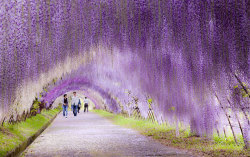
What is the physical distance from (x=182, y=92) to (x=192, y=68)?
4.01ft

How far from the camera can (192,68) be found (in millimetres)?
7207

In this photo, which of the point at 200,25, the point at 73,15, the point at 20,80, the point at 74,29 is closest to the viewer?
the point at 200,25

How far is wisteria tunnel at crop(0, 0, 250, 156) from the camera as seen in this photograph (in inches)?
238

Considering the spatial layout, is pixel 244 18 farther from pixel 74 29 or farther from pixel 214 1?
pixel 74 29

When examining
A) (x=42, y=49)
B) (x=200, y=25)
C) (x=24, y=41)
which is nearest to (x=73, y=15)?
(x=24, y=41)

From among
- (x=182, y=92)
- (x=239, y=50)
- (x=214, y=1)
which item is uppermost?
(x=214, y=1)

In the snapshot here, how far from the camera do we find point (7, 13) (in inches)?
253

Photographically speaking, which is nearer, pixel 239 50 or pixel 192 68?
pixel 239 50

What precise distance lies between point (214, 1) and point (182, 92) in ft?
9.60

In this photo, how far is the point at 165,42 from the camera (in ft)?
23.6

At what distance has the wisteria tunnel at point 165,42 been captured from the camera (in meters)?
6.04

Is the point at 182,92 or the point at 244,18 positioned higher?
the point at 244,18

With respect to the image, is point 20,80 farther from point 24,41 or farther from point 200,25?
point 200,25

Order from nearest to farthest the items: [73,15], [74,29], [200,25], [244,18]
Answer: [244,18]
[200,25]
[73,15]
[74,29]
